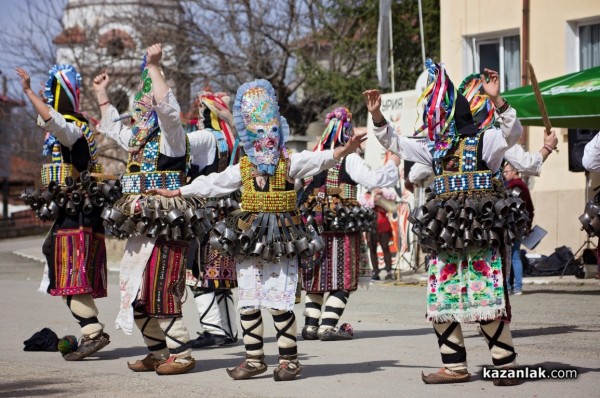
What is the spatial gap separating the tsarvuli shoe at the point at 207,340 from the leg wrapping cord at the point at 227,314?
0.10 m

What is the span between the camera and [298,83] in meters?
33.2

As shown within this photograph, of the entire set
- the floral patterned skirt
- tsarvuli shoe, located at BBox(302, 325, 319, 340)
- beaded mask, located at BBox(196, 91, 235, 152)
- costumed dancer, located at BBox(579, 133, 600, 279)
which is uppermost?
beaded mask, located at BBox(196, 91, 235, 152)

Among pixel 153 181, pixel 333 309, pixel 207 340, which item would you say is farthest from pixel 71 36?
pixel 153 181

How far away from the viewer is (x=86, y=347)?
9.99 metres

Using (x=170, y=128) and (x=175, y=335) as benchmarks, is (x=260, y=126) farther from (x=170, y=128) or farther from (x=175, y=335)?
(x=175, y=335)

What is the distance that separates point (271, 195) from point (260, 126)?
540mm

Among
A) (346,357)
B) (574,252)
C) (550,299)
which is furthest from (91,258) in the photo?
(574,252)

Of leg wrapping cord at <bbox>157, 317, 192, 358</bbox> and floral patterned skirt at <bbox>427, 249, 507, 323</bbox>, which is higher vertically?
floral patterned skirt at <bbox>427, 249, 507, 323</bbox>

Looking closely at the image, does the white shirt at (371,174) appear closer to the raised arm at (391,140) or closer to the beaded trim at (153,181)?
the raised arm at (391,140)

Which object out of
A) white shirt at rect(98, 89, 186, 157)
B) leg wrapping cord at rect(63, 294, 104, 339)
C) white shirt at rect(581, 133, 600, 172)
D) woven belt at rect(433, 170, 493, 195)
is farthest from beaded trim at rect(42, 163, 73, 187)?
white shirt at rect(581, 133, 600, 172)

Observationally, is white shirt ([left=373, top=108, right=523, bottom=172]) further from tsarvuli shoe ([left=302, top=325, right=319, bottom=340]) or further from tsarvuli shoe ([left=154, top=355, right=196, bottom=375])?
tsarvuli shoe ([left=302, top=325, right=319, bottom=340])

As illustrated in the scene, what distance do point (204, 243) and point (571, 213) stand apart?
35.4 feet

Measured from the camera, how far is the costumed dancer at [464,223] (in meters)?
7.94

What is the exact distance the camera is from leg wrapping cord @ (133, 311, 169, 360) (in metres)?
8.97
